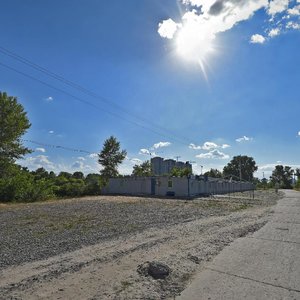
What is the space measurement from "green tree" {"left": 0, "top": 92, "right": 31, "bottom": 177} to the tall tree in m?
21.4

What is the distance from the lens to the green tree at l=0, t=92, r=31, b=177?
3262cm

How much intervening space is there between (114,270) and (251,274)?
266 cm

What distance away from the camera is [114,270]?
6.47 meters

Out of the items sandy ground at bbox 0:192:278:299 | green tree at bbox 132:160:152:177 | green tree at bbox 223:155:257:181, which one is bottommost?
sandy ground at bbox 0:192:278:299

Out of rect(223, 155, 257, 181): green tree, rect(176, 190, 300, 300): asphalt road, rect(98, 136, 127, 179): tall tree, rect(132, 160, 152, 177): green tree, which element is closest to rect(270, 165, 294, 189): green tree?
rect(223, 155, 257, 181): green tree

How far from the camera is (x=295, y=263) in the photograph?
7.08m

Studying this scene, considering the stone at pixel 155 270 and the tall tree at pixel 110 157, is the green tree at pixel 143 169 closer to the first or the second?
the tall tree at pixel 110 157

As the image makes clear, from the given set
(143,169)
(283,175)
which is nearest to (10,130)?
(143,169)

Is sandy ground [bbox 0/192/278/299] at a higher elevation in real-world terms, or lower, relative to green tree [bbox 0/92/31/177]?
lower

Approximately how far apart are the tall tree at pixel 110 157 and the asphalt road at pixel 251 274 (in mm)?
46106

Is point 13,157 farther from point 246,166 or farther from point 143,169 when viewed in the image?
point 246,166

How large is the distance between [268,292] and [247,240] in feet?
16.5

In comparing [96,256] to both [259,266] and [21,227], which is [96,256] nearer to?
[259,266]

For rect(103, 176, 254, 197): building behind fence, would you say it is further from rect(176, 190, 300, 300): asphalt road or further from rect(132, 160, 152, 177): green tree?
rect(176, 190, 300, 300): asphalt road
